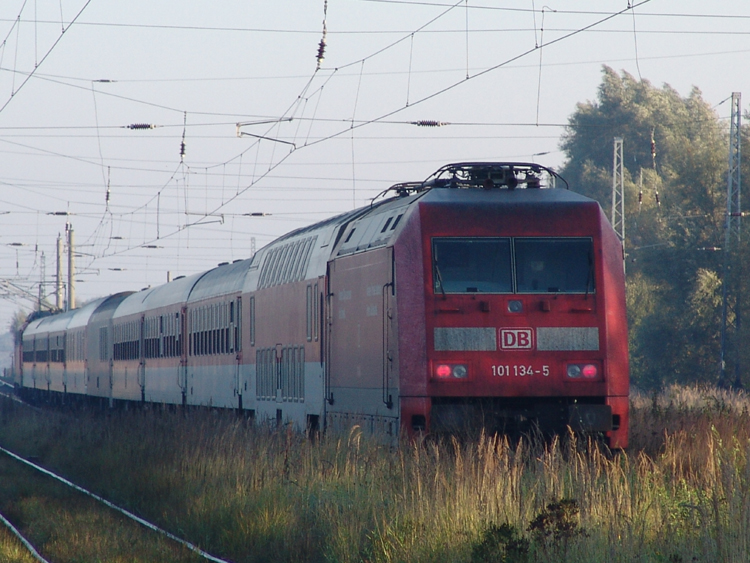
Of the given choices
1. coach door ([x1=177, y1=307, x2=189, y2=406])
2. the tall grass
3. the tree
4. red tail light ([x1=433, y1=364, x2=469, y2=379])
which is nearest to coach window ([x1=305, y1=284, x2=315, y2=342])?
the tall grass

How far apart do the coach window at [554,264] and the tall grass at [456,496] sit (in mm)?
1686

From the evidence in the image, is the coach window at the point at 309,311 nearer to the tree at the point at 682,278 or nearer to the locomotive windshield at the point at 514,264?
the locomotive windshield at the point at 514,264

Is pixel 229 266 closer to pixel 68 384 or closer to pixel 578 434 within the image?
pixel 578 434

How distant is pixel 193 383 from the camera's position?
2711 centimetres

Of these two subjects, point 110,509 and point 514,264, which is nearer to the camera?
point 514,264

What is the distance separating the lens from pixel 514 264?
12.8 metres

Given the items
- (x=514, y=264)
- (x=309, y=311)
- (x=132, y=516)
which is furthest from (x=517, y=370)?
(x=309, y=311)

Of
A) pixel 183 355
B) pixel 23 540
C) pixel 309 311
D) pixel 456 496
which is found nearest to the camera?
pixel 456 496

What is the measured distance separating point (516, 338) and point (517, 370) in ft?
1.15

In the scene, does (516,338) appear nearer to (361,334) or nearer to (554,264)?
(554,264)

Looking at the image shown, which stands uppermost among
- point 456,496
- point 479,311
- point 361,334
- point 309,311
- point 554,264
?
point 554,264

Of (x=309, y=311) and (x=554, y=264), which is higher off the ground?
(x=554, y=264)

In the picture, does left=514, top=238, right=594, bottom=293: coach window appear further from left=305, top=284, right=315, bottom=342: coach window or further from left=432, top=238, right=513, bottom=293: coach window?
left=305, top=284, right=315, bottom=342: coach window

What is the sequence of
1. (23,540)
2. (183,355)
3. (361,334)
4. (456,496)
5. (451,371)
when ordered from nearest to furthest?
1. (456,496)
2. (23,540)
3. (451,371)
4. (361,334)
5. (183,355)
